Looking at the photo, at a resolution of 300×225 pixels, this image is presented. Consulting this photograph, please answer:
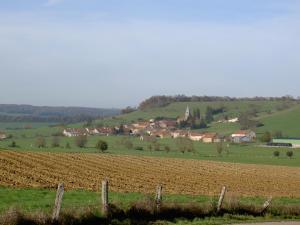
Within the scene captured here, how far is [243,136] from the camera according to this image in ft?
479

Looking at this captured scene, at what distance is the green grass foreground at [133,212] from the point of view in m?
15.7

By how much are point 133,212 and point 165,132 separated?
498ft

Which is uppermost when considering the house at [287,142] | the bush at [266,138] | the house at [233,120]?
the house at [233,120]

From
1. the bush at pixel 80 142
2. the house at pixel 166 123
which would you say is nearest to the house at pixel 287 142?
the bush at pixel 80 142

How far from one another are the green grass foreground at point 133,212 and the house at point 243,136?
11861 cm

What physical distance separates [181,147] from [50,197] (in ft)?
268

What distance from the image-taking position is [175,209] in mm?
19016

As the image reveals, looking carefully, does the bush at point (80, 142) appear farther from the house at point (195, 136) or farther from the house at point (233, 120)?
the house at point (233, 120)

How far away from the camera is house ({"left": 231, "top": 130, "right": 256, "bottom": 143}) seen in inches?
5639

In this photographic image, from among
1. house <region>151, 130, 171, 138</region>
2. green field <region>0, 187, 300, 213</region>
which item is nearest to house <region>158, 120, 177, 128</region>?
house <region>151, 130, 171, 138</region>

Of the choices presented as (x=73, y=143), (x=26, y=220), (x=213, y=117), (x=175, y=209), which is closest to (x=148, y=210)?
(x=175, y=209)

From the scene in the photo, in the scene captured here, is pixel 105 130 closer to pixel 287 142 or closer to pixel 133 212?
pixel 287 142

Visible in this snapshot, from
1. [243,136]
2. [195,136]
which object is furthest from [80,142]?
Result: [195,136]

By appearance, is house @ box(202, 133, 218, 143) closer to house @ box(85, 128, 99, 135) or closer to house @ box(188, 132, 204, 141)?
house @ box(188, 132, 204, 141)
